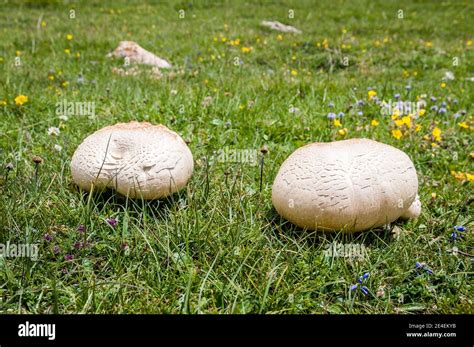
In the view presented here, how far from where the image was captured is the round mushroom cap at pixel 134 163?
10.1ft

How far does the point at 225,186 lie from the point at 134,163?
81 centimetres

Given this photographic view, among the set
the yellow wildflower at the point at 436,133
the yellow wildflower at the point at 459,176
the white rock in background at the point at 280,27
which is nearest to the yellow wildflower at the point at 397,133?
the yellow wildflower at the point at 436,133

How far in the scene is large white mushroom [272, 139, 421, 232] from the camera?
2.85 meters

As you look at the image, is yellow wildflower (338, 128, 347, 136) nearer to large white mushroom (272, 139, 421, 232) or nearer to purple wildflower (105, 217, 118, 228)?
large white mushroom (272, 139, 421, 232)

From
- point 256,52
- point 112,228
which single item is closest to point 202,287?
point 112,228

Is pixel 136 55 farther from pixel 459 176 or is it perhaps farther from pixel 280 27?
pixel 459 176

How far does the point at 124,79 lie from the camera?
6523 mm

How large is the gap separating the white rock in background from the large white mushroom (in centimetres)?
901

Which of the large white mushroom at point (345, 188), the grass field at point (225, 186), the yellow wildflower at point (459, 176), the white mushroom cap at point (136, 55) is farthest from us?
the white mushroom cap at point (136, 55)

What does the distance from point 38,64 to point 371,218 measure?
621 centimetres

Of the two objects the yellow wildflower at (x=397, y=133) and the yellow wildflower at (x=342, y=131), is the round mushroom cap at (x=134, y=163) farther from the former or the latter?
the yellow wildflower at (x=397, y=133)

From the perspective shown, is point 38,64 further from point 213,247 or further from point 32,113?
point 213,247

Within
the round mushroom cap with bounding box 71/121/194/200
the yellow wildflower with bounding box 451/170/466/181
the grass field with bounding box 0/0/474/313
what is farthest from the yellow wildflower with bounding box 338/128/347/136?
the round mushroom cap with bounding box 71/121/194/200

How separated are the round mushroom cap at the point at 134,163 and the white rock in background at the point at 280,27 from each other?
29.4ft
